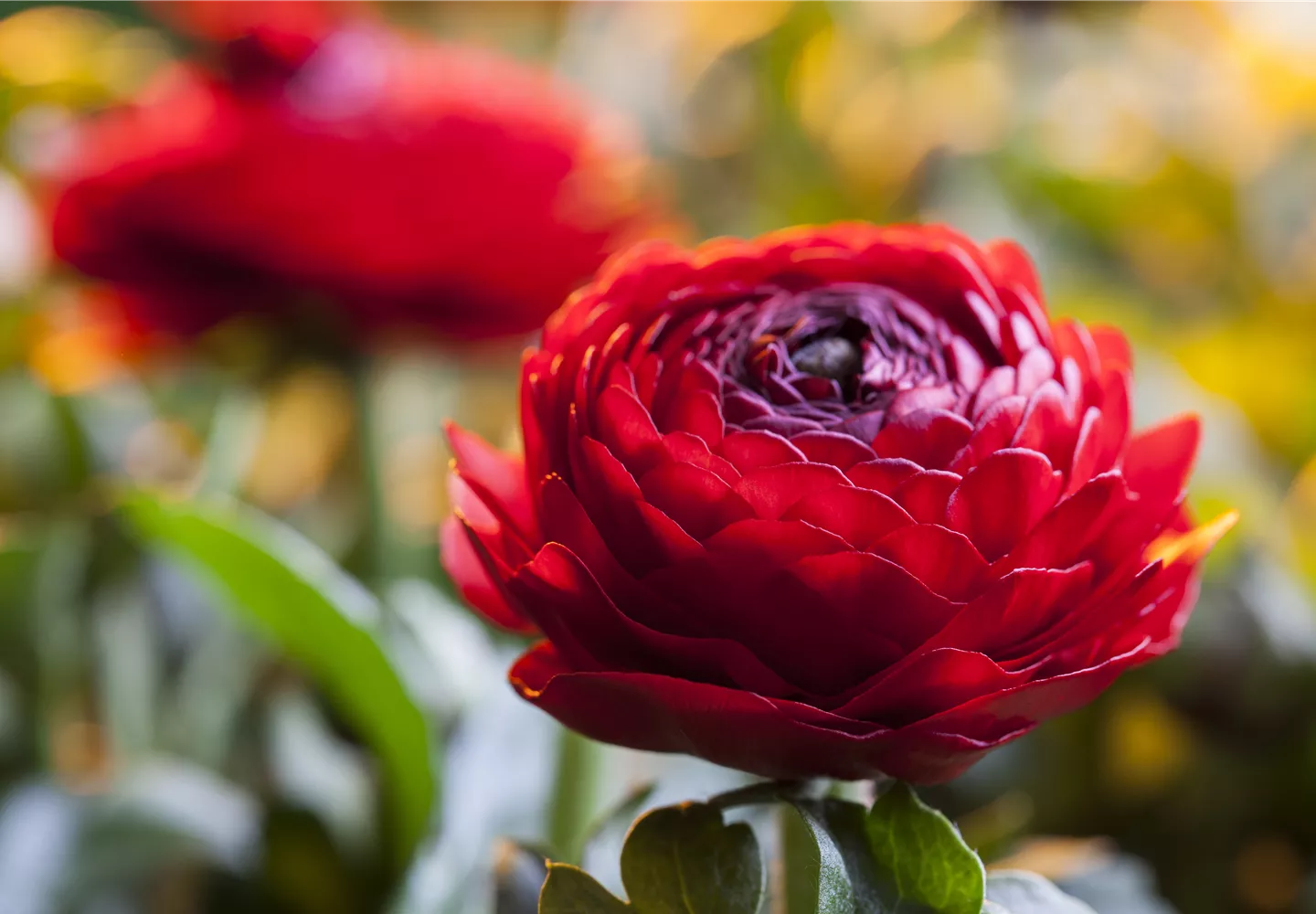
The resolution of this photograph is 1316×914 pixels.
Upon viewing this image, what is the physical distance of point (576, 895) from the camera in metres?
0.15

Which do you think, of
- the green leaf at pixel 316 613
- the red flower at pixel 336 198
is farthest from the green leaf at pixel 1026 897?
the red flower at pixel 336 198

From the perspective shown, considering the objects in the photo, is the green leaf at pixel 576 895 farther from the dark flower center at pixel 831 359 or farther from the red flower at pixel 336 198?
the red flower at pixel 336 198

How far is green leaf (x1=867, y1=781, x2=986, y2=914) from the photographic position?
145 millimetres

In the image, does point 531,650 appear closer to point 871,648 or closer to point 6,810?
point 871,648

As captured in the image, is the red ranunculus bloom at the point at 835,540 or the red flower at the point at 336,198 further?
the red flower at the point at 336,198

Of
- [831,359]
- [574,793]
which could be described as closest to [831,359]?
[831,359]

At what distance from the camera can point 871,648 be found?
0.47 ft

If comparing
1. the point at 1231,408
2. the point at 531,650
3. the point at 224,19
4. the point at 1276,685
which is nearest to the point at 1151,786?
the point at 1276,685

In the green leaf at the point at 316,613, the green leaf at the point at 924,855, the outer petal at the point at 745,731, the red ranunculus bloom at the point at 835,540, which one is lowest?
the green leaf at the point at 316,613

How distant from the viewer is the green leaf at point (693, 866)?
0.15 m

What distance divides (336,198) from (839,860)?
0.26 meters

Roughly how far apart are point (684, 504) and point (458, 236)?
0.76ft

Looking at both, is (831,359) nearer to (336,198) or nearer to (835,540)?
(835,540)

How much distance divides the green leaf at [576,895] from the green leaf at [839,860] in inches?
1.1
